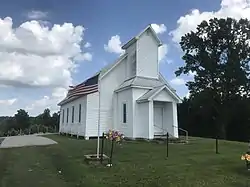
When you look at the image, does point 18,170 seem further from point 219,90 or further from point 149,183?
point 219,90

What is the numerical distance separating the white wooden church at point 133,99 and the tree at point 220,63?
13760 mm

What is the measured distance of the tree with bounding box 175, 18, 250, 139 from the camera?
3406 centimetres

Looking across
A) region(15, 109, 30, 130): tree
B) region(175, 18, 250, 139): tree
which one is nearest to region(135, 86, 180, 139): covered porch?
region(175, 18, 250, 139): tree

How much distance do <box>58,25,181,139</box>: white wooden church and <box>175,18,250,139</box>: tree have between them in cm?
1376

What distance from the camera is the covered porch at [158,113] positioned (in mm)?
20156

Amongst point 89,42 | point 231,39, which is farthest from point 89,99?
point 231,39

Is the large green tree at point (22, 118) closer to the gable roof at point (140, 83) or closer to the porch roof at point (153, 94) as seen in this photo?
the gable roof at point (140, 83)

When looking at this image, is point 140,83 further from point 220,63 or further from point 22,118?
point 22,118

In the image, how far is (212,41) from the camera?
3647 cm

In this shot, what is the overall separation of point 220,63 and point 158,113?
16882 millimetres

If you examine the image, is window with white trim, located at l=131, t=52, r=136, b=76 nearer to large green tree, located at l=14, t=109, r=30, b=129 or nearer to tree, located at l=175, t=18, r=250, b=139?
Answer: tree, located at l=175, t=18, r=250, b=139

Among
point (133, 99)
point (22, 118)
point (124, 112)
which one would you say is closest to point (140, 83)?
point (133, 99)

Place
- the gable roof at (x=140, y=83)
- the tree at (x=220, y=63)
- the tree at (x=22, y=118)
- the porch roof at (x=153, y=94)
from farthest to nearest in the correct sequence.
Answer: the tree at (x=22, y=118), the tree at (x=220, y=63), the gable roof at (x=140, y=83), the porch roof at (x=153, y=94)

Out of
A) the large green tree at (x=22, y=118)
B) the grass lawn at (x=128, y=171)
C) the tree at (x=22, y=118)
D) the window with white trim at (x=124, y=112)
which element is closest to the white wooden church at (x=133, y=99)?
the window with white trim at (x=124, y=112)
